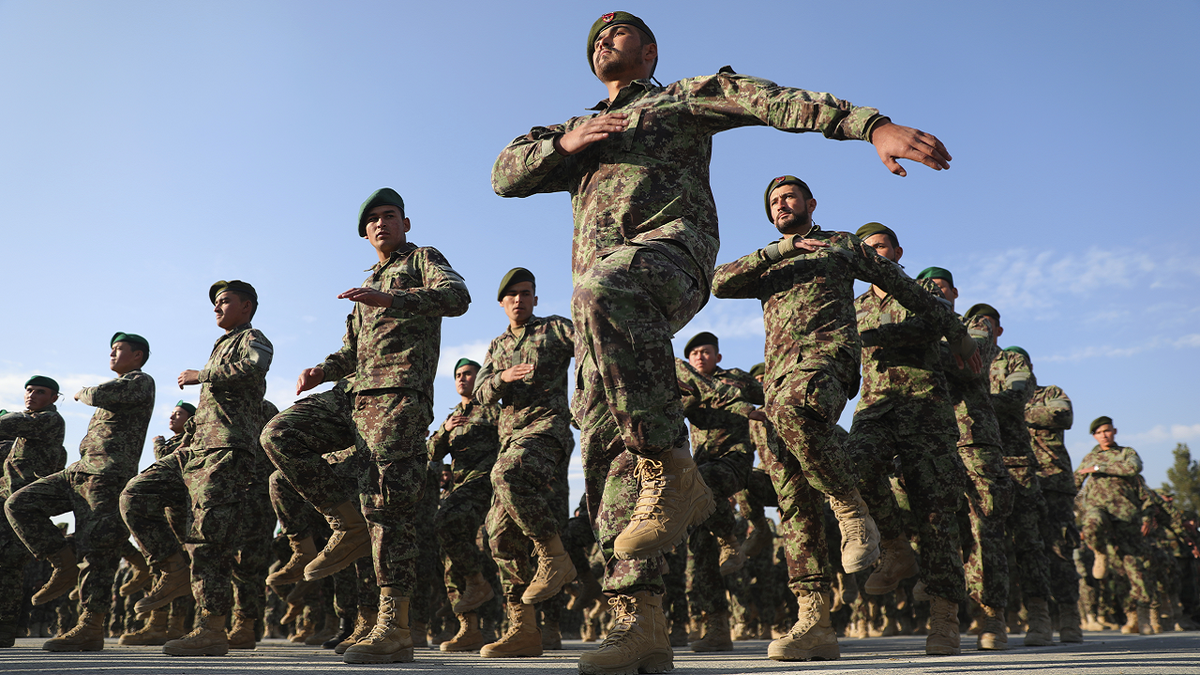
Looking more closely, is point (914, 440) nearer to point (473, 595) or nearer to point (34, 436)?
point (473, 595)

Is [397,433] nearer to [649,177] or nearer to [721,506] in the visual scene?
[649,177]

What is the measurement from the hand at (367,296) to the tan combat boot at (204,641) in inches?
119

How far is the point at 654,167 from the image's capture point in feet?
10.4

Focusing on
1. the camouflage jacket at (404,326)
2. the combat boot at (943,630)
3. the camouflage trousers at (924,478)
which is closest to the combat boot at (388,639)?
the camouflage jacket at (404,326)

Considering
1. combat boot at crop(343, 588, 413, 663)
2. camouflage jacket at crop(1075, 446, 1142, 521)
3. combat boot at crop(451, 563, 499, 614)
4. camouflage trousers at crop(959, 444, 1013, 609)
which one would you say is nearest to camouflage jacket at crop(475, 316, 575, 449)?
combat boot at crop(451, 563, 499, 614)

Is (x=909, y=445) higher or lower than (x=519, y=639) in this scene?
higher

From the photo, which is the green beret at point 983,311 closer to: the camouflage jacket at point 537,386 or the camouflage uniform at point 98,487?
the camouflage jacket at point 537,386

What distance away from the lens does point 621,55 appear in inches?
136

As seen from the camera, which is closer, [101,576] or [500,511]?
[500,511]

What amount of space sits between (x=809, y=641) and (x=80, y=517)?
670cm

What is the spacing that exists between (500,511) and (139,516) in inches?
126

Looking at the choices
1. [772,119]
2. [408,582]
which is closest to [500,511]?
[408,582]

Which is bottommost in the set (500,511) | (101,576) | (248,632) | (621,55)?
(248,632)

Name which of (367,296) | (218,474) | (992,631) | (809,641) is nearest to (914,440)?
(992,631)
